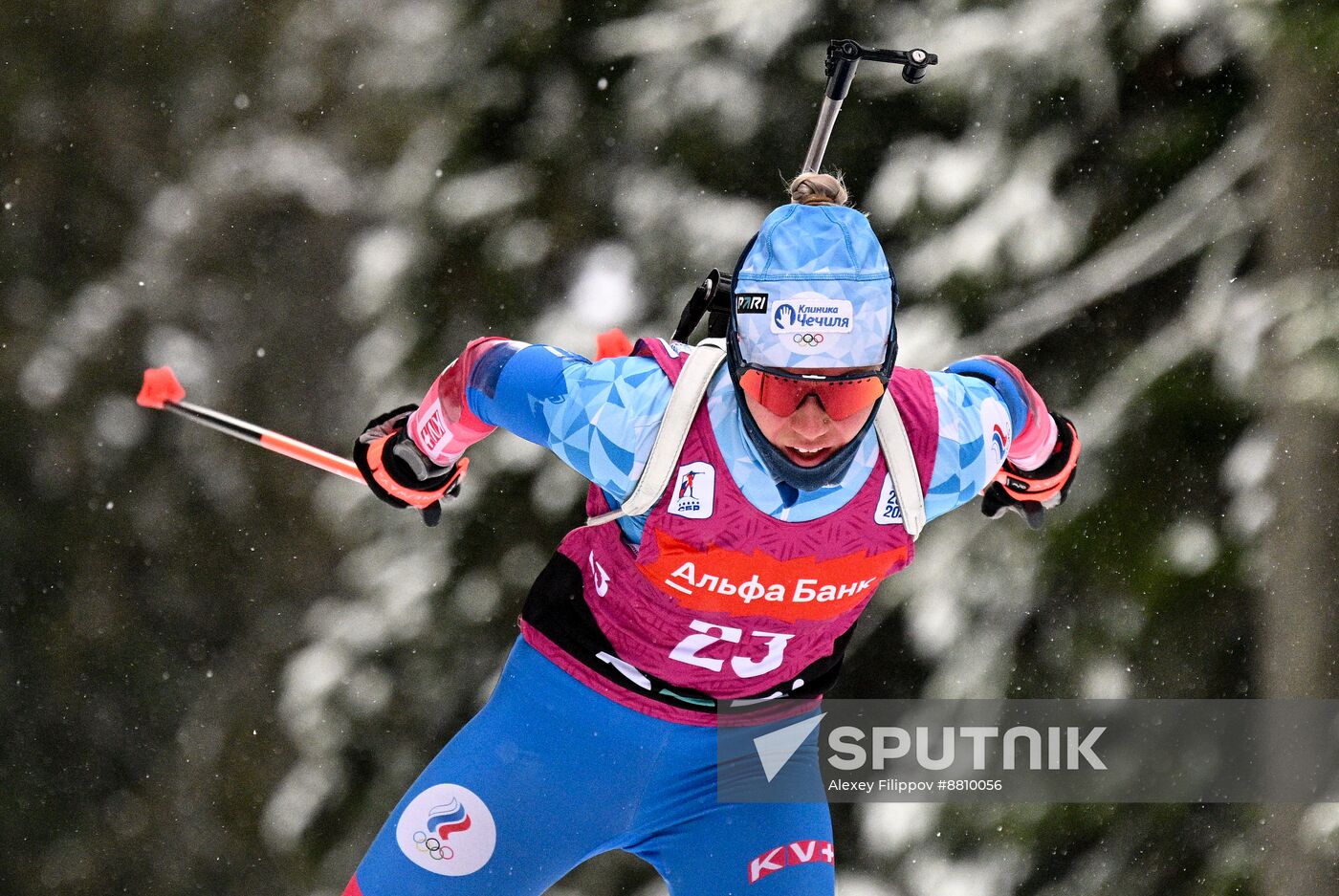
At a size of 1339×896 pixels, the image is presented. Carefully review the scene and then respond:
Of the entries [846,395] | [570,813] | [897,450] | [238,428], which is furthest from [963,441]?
[238,428]

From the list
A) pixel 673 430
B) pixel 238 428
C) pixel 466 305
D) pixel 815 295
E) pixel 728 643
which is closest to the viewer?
pixel 815 295

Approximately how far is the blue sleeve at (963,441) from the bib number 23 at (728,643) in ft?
1.36

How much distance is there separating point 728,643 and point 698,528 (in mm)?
335

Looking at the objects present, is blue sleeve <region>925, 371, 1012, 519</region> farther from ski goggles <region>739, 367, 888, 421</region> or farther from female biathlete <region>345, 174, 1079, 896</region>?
ski goggles <region>739, 367, 888, 421</region>

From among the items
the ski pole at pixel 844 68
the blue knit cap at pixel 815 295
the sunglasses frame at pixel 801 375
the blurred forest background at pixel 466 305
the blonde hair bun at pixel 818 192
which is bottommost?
the blurred forest background at pixel 466 305

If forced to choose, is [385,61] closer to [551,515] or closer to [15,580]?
[551,515]

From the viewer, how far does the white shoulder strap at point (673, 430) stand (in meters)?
2.36

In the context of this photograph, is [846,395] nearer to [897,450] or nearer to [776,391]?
[776,391]

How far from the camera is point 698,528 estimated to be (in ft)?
8.01

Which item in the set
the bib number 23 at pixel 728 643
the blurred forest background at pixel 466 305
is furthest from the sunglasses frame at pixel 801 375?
the blurred forest background at pixel 466 305

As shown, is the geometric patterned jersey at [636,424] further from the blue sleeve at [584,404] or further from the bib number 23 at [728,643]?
the bib number 23 at [728,643]

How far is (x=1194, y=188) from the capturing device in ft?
16.9

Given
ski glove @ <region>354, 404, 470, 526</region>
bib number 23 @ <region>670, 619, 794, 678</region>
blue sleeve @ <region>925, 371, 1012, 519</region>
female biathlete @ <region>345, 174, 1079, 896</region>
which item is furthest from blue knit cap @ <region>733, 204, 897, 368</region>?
ski glove @ <region>354, 404, 470, 526</region>

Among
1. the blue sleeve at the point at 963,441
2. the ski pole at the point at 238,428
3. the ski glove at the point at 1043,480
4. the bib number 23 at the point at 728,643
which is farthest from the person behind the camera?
the ski pole at the point at 238,428
